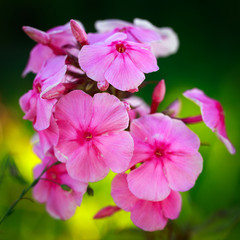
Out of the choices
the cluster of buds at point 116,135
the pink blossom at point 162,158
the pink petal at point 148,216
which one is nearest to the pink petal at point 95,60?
the cluster of buds at point 116,135

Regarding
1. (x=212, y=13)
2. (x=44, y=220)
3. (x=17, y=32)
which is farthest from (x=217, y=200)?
(x=17, y=32)

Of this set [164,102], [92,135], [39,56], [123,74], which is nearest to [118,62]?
[123,74]

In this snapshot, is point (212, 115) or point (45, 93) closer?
point (45, 93)

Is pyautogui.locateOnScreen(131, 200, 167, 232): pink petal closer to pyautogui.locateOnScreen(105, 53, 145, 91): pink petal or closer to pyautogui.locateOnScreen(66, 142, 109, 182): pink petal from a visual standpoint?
pyautogui.locateOnScreen(66, 142, 109, 182): pink petal

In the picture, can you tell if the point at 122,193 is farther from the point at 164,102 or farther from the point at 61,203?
the point at 164,102

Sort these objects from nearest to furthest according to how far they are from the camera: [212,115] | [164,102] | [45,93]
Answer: [45,93] < [212,115] < [164,102]

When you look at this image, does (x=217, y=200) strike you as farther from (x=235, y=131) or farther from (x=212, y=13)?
(x=212, y=13)

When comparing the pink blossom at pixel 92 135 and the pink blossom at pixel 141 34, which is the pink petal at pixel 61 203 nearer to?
the pink blossom at pixel 92 135
